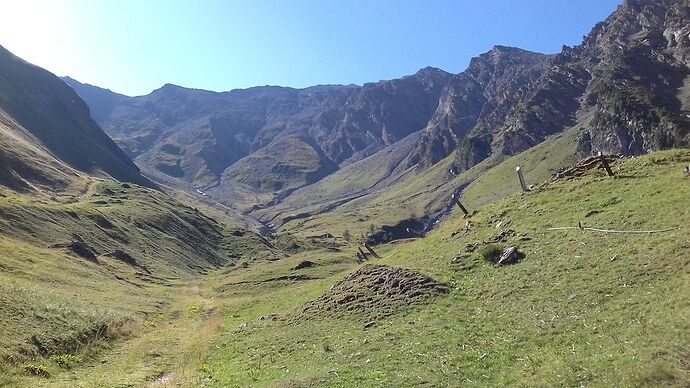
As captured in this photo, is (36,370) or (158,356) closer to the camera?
(36,370)

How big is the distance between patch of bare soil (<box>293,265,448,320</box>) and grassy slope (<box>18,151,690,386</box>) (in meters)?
1.27

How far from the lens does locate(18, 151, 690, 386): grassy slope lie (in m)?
21.4

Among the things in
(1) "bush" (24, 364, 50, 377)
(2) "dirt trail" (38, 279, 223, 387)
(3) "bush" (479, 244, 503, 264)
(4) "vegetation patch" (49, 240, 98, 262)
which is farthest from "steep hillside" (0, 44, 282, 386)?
(3) "bush" (479, 244, 503, 264)

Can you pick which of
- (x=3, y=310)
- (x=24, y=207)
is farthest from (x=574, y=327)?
(x=24, y=207)

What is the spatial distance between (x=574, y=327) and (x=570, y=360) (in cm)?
385

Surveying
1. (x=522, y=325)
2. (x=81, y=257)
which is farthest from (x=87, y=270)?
(x=522, y=325)

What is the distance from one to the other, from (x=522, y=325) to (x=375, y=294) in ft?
47.8

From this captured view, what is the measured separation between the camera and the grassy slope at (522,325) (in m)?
21.4

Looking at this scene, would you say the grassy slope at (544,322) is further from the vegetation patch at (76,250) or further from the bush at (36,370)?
the vegetation patch at (76,250)

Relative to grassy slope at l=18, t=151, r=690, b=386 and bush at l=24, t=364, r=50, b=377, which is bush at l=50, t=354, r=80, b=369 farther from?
bush at l=24, t=364, r=50, b=377

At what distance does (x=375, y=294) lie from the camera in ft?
129

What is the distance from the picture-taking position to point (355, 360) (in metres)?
27.7

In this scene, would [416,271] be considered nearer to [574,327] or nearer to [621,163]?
[574,327]

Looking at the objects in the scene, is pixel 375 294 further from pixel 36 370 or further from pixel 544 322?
pixel 36 370
